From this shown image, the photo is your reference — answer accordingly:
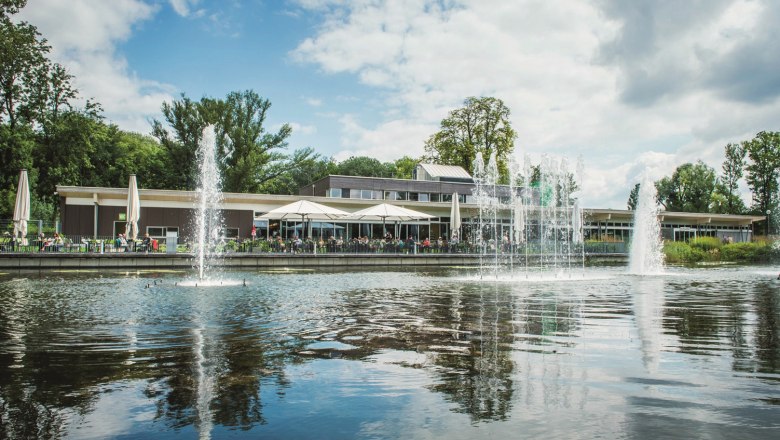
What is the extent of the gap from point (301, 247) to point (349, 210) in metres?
11.3

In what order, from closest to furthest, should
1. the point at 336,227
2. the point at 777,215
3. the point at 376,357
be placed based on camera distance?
the point at 376,357 < the point at 336,227 < the point at 777,215

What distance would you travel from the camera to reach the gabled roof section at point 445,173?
46.9 metres

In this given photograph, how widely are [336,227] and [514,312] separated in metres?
30.4

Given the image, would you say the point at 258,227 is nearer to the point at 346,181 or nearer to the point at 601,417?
the point at 346,181

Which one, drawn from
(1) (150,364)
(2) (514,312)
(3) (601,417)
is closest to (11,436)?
(1) (150,364)

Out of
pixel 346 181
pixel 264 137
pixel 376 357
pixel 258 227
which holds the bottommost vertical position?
pixel 376 357

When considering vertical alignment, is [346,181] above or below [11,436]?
above

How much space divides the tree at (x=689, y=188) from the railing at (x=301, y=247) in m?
51.0

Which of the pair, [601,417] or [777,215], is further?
[777,215]

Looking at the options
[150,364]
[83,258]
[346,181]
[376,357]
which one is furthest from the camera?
[346,181]

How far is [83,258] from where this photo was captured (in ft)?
76.5

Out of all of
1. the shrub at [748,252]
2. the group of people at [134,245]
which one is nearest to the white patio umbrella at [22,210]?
the group of people at [134,245]

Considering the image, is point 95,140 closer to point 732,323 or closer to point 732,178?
point 732,323

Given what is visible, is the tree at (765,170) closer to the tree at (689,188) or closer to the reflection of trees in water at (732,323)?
the tree at (689,188)
